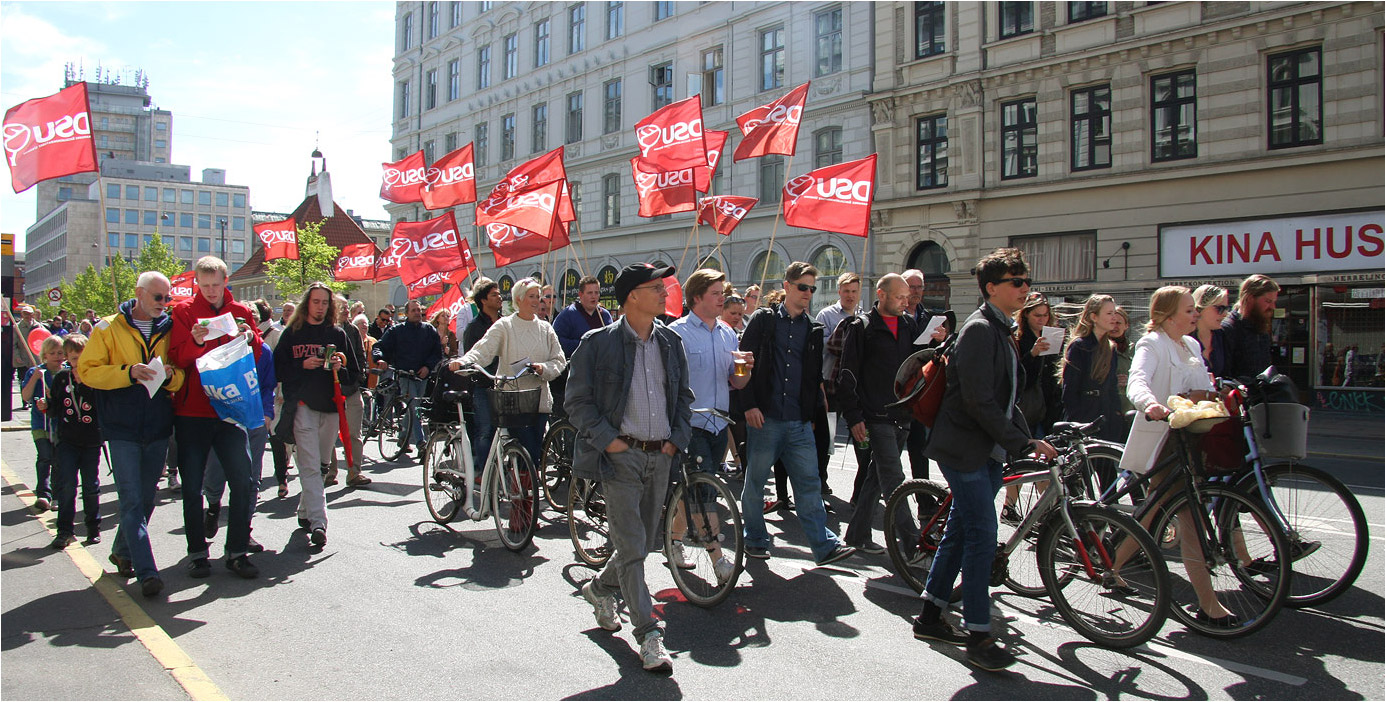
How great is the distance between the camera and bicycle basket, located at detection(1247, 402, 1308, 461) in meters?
4.70

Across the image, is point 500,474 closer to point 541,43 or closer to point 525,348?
point 525,348

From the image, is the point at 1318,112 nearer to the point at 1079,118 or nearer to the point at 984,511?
the point at 1079,118

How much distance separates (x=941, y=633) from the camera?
4539mm

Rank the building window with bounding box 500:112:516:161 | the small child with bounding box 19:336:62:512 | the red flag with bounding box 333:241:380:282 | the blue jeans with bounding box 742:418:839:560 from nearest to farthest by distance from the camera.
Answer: the blue jeans with bounding box 742:418:839:560, the small child with bounding box 19:336:62:512, the red flag with bounding box 333:241:380:282, the building window with bounding box 500:112:516:161

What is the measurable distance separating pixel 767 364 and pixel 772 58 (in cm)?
2322

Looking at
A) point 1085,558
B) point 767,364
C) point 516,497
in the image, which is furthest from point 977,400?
point 516,497

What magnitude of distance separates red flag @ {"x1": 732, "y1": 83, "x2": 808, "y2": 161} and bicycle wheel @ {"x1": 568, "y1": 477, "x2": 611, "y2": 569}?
22.7ft

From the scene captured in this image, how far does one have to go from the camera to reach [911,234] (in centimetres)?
2373

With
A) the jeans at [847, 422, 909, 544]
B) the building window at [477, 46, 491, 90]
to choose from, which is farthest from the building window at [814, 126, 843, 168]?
the jeans at [847, 422, 909, 544]

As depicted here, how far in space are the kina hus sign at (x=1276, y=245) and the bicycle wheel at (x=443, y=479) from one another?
1718 cm

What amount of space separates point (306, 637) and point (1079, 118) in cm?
2068

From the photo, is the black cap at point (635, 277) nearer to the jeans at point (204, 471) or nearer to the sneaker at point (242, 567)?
the jeans at point (204, 471)

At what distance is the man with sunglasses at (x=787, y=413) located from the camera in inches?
239

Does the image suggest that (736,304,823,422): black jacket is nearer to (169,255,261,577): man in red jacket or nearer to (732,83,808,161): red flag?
(169,255,261,577): man in red jacket
